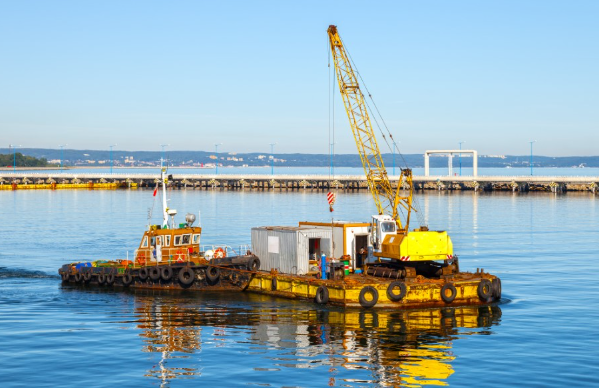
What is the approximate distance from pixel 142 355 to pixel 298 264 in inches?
583

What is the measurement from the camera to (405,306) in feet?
131

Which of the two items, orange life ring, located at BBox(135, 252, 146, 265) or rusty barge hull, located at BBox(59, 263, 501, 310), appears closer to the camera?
rusty barge hull, located at BBox(59, 263, 501, 310)

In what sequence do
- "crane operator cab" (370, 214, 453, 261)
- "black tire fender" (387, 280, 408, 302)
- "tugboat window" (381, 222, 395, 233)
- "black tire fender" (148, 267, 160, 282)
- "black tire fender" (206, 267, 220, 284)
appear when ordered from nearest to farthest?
1. "black tire fender" (387, 280, 408, 302)
2. "crane operator cab" (370, 214, 453, 261)
3. "tugboat window" (381, 222, 395, 233)
4. "black tire fender" (206, 267, 220, 284)
5. "black tire fender" (148, 267, 160, 282)

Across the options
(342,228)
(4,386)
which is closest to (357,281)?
(342,228)

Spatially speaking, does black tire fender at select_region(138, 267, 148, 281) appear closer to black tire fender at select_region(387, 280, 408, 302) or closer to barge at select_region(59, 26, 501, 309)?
barge at select_region(59, 26, 501, 309)

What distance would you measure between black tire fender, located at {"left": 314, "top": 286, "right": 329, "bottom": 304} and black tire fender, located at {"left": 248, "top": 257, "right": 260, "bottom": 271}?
6.85 metres

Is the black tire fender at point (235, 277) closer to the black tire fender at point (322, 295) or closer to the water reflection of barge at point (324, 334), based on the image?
the water reflection of barge at point (324, 334)

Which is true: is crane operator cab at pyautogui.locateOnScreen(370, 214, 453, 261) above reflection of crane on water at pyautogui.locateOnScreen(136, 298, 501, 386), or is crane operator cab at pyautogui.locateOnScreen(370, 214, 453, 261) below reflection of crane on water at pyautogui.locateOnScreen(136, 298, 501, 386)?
above

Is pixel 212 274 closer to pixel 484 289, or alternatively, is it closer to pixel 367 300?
pixel 367 300

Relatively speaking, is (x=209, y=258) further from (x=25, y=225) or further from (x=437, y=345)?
(x=25, y=225)

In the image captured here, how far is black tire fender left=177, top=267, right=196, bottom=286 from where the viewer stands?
46812 millimetres

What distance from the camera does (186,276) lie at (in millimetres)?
46938

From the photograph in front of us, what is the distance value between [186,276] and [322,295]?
10208mm

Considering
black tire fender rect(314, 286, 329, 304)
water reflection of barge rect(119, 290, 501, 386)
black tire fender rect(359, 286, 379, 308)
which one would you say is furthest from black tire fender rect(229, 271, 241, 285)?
black tire fender rect(359, 286, 379, 308)
